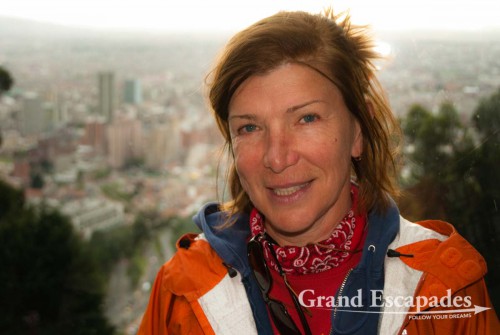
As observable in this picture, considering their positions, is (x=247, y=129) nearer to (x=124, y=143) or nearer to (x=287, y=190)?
(x=287, y=190)

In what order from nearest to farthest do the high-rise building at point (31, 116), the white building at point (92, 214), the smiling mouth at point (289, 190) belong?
the smiling mouth at point (289, 190)
the white building at point (92, 214)
the high-rise building at point (31, 116)

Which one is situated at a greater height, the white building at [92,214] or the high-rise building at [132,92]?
the high-rise building at [132,92]

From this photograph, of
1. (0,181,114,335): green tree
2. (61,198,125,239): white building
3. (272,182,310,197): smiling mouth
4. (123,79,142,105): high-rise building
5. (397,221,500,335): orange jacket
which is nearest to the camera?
(397,221,500,335): orange jacket

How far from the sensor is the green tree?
7.65ft

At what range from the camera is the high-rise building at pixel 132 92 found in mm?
3682

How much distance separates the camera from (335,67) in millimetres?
Result: 1104

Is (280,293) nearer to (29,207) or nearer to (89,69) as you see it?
(29,207)

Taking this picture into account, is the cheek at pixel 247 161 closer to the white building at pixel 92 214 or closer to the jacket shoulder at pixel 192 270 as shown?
the jacket shoulder at pixel 192 270

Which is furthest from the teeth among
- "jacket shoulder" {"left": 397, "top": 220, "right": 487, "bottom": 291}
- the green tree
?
the green tree

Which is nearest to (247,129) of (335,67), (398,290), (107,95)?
(335,67)

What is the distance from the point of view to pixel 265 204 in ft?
3.77

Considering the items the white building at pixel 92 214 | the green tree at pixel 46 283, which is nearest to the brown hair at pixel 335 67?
the green tree at pixel 46 283

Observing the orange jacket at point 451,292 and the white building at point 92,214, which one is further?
the white building at point 92,214

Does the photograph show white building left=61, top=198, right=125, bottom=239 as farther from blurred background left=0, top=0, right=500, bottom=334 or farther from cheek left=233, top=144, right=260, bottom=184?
cheek left=233, top=144, right=260, bottom=184
